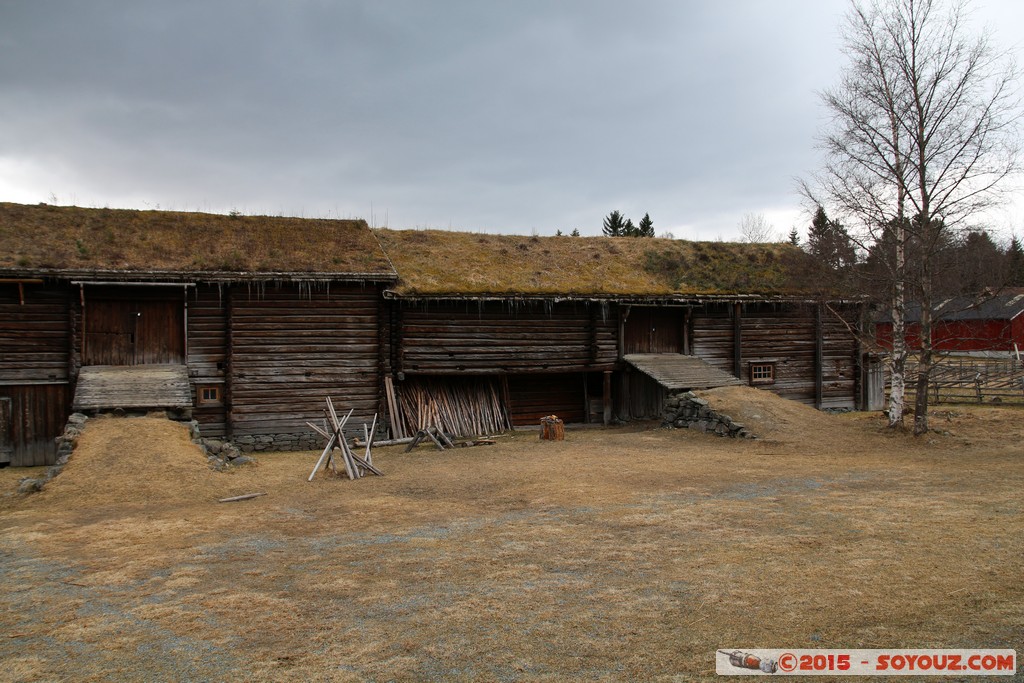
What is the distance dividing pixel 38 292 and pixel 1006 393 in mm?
36326

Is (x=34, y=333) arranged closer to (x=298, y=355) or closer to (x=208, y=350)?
(x=208, y=350)

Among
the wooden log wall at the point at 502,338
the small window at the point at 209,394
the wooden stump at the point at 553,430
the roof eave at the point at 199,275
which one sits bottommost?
the wooden stump at the point at 553,430

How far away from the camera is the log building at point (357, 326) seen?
19641 mm

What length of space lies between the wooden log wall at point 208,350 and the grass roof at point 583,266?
5.31 metres

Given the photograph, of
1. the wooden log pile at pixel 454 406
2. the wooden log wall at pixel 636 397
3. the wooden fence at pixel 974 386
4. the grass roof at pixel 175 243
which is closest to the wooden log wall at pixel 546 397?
the wooden log pile at pixel 454 406

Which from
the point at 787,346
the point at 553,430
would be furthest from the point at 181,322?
the point at 787,346

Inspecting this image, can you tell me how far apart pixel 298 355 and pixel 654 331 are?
12808 mm


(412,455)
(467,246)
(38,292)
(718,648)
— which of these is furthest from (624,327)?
(718,648)

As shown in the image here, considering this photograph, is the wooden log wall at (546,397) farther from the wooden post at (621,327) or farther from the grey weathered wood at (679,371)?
the grey weathered wood at (679,371)

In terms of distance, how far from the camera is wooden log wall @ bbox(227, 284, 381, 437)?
21.2 m

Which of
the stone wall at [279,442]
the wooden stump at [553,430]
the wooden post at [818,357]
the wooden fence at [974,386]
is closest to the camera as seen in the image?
the wooden stump at [553,430]

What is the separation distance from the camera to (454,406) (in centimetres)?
2394

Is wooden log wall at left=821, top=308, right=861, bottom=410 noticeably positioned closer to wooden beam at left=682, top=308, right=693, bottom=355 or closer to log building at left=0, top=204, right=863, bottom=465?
log building at left=0, top=204, right=863, bottom=465

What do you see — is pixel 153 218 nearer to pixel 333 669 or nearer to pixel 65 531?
pixel 65 531
